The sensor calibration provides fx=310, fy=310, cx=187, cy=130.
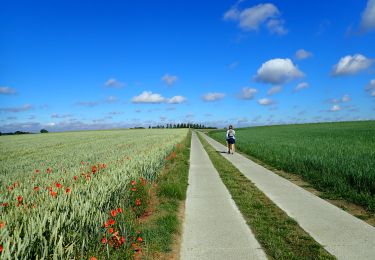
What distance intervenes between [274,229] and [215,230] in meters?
1.17

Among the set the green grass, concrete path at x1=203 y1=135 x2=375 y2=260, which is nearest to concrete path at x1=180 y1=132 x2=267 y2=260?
the green grass

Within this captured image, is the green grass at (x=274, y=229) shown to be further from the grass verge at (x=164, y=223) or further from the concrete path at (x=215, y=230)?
the grass verge at (x=164, y=223)

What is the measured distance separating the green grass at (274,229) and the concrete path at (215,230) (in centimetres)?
18

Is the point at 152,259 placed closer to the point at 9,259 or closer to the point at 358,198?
the point at 9,259

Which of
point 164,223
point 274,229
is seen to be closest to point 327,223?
point 274,229

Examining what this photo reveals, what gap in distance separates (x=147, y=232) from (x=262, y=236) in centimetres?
216

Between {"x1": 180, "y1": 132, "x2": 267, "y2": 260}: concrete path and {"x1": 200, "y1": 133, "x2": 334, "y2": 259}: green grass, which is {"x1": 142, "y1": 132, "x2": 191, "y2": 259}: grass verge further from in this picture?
A: {"x1": 200, "y1": 133, "x2": 334, "y2": 259}: green grass

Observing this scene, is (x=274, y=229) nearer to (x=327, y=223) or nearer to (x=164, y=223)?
(x=327, y=223)

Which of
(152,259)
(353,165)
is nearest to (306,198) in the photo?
(353,165)

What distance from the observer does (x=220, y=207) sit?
8.02m

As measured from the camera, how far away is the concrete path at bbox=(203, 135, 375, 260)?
5.10 meters

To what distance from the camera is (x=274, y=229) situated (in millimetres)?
6145

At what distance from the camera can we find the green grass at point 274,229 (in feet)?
16.3

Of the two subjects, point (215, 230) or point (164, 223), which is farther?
point (164, 223)
